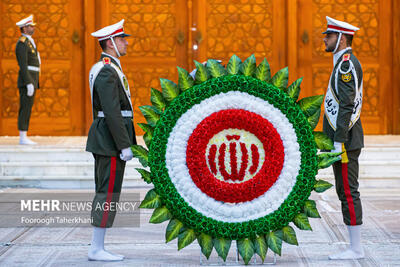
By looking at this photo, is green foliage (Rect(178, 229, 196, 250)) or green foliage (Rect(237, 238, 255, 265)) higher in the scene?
green foliage (Rect(178, 229, 196, 250))

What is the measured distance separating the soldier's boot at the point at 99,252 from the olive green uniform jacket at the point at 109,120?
63 cm

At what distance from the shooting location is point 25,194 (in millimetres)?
8844

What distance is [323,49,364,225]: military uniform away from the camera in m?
5.43

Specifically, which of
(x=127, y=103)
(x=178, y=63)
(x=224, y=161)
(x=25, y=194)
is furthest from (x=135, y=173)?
(x=224, y=161)

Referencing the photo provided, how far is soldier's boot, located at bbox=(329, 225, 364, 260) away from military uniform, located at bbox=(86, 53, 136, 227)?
1786 millimetres

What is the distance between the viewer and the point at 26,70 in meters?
10.1

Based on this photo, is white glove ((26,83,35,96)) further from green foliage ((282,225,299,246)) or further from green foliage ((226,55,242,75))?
green foliage ((282,225,299,246))

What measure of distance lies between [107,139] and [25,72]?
5070 mm

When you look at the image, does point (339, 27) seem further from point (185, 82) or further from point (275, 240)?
point (275, 240)

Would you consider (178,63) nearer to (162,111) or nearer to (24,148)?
(24,148)

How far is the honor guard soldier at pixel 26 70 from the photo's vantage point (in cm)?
1012

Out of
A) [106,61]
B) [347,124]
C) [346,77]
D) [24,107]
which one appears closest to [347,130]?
[347,124]

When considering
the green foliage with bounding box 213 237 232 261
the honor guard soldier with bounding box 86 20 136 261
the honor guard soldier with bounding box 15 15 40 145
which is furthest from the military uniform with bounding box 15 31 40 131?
the green foliage with bounding box 213 237 232 261

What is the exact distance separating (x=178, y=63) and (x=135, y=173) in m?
2.70
